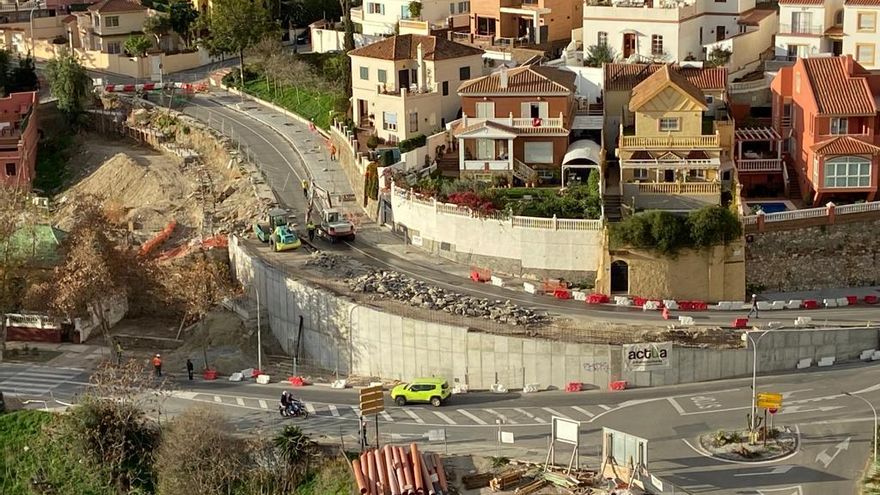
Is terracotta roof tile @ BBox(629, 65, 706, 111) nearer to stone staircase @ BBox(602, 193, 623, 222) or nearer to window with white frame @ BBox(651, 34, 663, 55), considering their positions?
stone staircase @ BBox(602, 193, 623, 222)

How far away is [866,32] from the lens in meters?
92.1

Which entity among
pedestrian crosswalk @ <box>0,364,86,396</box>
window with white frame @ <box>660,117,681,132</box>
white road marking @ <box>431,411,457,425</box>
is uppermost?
window with white frame @ <box>660,117,681,132</box>

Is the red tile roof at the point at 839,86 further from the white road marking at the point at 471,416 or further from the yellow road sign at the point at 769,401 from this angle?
the white road marking at the point at 471,416

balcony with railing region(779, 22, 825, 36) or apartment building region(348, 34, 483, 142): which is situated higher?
balcony with railing region(779, 22, 825, 36)

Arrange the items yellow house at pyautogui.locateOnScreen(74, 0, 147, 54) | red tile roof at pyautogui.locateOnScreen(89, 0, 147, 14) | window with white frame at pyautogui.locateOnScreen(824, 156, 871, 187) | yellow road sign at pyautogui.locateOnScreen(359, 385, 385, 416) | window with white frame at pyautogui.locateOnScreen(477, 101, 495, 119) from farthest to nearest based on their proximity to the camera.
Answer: yellow house at pyautogui.locateOnScreen(74, 0, 147, 54) < red tile roof at pyautogui.locateOnScreen(89, 0, 147, 14) < window with white frame at pyautogui.locateOnScreen(477, 101, 495, 119) < window with white frame at pyautogui.locateOnScreen(824, 156, 871, 187) < yellow road sign at pyautogui.locateOnScreen(359, 385, 385, 416)

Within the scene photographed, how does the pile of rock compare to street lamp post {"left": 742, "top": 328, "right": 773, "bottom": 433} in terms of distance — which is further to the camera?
the pile of rock

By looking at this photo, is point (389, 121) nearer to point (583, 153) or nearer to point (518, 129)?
point (518, 129)

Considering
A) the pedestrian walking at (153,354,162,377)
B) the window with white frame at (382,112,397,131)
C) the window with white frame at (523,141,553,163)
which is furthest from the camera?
the window with white frame at (382,112,397,131)

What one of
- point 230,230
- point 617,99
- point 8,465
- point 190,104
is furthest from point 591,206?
point 190,104

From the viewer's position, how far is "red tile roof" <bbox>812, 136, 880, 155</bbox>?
79.5 meters

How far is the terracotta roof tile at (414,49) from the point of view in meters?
95.4

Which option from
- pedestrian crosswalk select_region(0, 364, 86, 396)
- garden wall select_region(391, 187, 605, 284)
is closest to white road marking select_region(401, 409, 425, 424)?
garden wall select_region(391, 187, 605, 284)

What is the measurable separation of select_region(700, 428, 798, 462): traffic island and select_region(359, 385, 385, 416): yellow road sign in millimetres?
12314

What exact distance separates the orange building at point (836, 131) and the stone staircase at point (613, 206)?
358 inches
